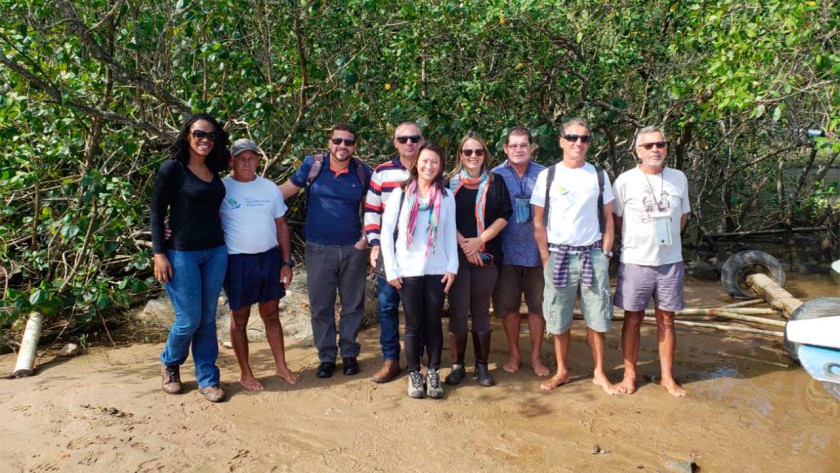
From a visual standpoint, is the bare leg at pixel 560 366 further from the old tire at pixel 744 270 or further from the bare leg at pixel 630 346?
the old tire at pixel 744 270

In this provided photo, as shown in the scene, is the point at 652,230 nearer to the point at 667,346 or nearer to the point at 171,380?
the point at 667,346

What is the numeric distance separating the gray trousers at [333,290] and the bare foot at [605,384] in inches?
71.5

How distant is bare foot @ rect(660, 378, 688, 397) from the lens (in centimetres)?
438

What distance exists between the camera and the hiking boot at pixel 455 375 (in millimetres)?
4535

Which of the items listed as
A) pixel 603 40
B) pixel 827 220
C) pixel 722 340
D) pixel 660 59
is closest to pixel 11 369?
pixel 722 340

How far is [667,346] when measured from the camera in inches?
175

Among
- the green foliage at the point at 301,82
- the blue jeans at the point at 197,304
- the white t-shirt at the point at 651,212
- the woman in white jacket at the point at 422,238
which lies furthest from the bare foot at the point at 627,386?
the blue jeans at the point at 197,304

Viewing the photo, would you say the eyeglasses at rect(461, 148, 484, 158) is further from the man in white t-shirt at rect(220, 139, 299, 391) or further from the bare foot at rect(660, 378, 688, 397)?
the bare foot at rect(660, 378, 688, 397)

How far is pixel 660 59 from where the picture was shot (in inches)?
335

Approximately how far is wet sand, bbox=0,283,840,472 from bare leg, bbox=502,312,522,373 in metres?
0.09

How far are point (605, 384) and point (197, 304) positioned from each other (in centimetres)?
291

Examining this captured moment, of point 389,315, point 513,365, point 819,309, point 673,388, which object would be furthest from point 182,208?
point 819,309

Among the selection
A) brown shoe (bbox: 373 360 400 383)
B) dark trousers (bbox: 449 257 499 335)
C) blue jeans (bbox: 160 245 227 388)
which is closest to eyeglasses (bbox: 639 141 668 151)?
dark trousers (bbox: 449 257 499 335)

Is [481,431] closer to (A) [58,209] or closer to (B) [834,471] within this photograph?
(B) [834,471]
